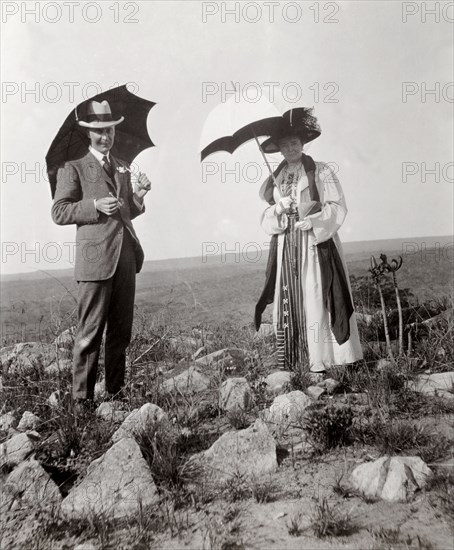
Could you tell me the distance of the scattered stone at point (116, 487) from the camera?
7.30 ft

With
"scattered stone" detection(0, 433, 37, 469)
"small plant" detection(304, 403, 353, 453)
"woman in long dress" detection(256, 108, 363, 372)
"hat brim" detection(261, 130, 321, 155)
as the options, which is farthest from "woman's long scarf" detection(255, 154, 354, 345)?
"scattered stone" detection(0, 433, 37, 469)

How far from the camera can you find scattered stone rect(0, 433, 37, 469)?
258 centimetres

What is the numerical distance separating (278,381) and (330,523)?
175cm

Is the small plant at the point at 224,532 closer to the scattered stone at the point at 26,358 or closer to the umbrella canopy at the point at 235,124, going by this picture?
the scattered stone at the point at 26,358

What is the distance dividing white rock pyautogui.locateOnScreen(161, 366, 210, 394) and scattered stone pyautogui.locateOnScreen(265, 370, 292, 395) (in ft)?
1.68

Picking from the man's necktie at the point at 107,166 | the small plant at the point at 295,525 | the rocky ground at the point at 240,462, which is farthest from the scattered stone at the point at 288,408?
the man's necktie at the point at 107,166

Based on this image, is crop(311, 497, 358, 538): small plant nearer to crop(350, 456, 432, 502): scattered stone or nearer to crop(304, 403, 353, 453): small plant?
crop(350, 456, 432, 502): scattered stone

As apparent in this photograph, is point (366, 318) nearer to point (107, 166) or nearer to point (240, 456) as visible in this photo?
point (240, 456)

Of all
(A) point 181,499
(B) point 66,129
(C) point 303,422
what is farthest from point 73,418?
(B) point 66,129

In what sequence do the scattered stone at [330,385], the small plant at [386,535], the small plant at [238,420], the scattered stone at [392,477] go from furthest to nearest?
1. the scattered stone at [330,385]
2. the small plant at [238,420]
3. the scattered stone at [392,477]
4. the small plant at [386,535]

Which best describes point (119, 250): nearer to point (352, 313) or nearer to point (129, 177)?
point (129, 177)

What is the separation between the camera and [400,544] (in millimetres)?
1877

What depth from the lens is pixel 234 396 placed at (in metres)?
3.32

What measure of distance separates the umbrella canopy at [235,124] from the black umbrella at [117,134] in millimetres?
524
